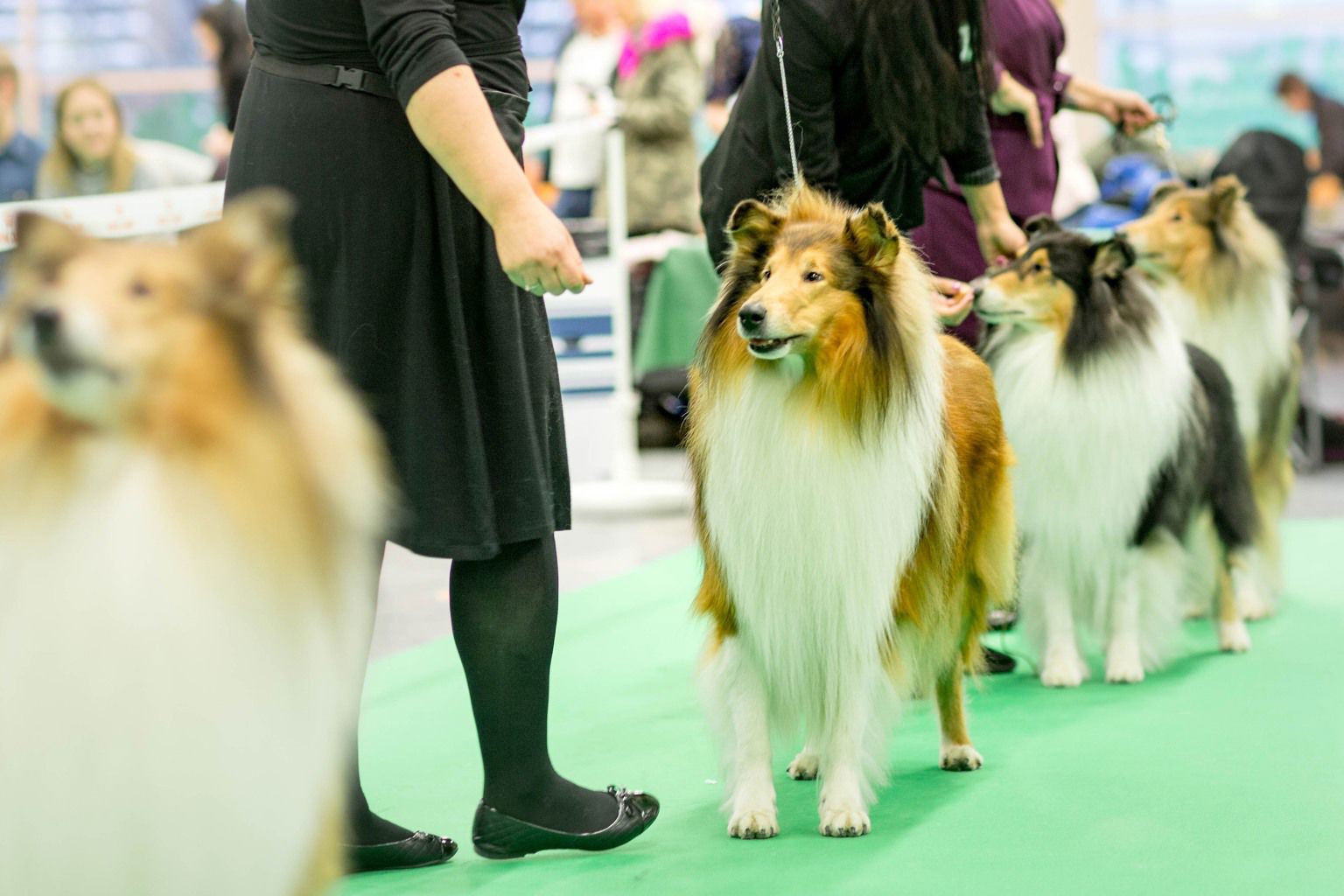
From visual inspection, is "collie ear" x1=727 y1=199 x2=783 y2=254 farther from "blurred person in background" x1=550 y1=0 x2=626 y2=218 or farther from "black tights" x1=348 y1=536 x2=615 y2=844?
"blurred person in background" x1=550 y1=0 x2=626 y2=218

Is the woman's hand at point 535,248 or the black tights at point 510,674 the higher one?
the woman's hand at point 535,248

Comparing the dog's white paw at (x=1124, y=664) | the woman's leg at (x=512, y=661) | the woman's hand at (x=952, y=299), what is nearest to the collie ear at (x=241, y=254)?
the woman's leg at (x=512, y=661)

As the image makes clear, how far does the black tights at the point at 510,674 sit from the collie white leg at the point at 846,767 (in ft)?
1.60

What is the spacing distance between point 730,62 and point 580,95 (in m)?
0.80

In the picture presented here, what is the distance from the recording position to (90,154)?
5.13m

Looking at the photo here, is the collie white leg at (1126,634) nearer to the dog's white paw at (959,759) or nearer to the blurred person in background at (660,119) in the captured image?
the dog's white paw at (959,759)

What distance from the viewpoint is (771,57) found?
3.09m

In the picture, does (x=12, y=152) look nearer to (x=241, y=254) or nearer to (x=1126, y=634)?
(x=1126, y=634)

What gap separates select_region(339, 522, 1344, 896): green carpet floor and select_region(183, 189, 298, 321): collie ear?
1511mm

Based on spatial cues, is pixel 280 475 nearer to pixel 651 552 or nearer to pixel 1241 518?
pixel 1241 518

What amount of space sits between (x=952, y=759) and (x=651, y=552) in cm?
295

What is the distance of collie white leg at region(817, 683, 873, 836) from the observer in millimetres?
2648

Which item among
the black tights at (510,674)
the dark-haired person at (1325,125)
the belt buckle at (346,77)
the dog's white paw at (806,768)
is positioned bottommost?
the dog's white paw at (806,768)

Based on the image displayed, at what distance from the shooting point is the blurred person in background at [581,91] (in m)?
7.71
